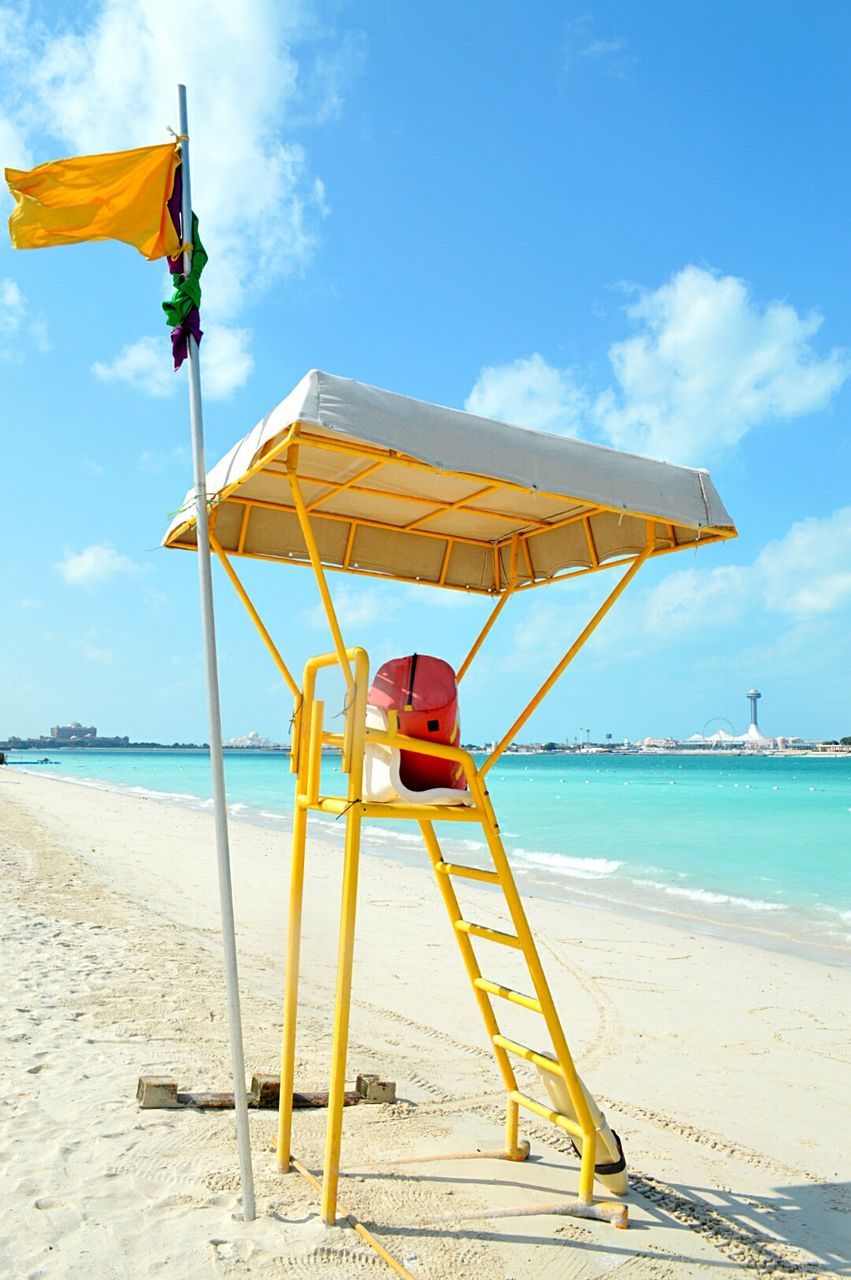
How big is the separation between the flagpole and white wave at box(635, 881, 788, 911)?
13.5 meters

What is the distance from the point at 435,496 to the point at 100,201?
5.91 ft

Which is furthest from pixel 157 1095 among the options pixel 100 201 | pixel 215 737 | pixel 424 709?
pixel 100 201

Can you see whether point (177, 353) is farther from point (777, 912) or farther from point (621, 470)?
point (777, 912)

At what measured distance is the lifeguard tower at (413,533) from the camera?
3219 mm

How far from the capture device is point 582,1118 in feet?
11.5

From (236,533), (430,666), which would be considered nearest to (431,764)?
(430,666)

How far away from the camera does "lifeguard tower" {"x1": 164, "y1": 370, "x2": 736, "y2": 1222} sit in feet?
10.6

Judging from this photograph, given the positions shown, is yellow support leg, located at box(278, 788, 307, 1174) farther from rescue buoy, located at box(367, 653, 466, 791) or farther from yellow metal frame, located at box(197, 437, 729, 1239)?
rescue buoy, located at box(367, 653, 466, 791)

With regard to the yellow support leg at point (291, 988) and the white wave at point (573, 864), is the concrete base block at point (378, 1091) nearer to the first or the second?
the yellow support leg at point (291, 988)

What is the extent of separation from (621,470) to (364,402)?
1112 mm

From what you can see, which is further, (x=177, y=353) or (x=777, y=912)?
(x=777, y=912)

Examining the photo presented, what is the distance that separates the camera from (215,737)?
3.20m

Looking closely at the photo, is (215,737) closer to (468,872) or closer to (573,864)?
(468,872)

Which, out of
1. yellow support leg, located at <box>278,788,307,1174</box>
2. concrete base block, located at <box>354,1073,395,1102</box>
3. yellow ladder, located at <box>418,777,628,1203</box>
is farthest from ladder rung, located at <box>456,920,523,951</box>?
concrete base block, located at <box>354,1073,395,1102</box>
